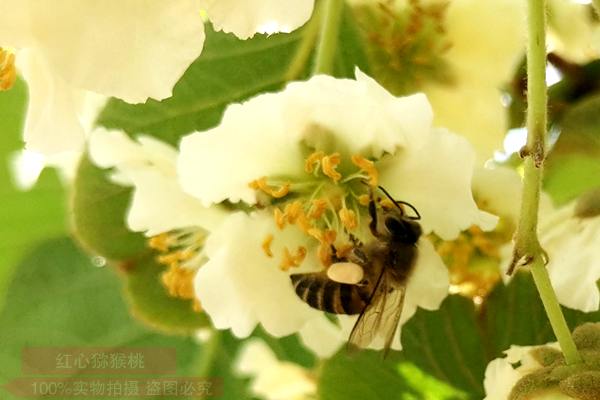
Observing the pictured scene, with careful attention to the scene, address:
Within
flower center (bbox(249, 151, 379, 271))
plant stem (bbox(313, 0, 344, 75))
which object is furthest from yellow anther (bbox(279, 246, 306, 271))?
plant stem (bbox(313, 0, 344, 75))

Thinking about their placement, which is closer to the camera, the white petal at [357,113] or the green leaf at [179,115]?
the white petal at [357,113]

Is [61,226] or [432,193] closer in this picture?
[432,193]

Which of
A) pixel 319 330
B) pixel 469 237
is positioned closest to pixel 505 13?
pixel 469 237

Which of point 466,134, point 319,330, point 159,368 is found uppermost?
point 466,134

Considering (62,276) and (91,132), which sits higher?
(91,132)

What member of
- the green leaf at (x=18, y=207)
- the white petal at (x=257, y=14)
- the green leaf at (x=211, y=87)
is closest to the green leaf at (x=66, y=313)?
the green leaf at (x=18, y=207)

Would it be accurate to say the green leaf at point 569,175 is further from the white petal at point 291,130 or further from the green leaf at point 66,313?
the green leaf at point 66,313

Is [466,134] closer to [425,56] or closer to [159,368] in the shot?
[425,56]
